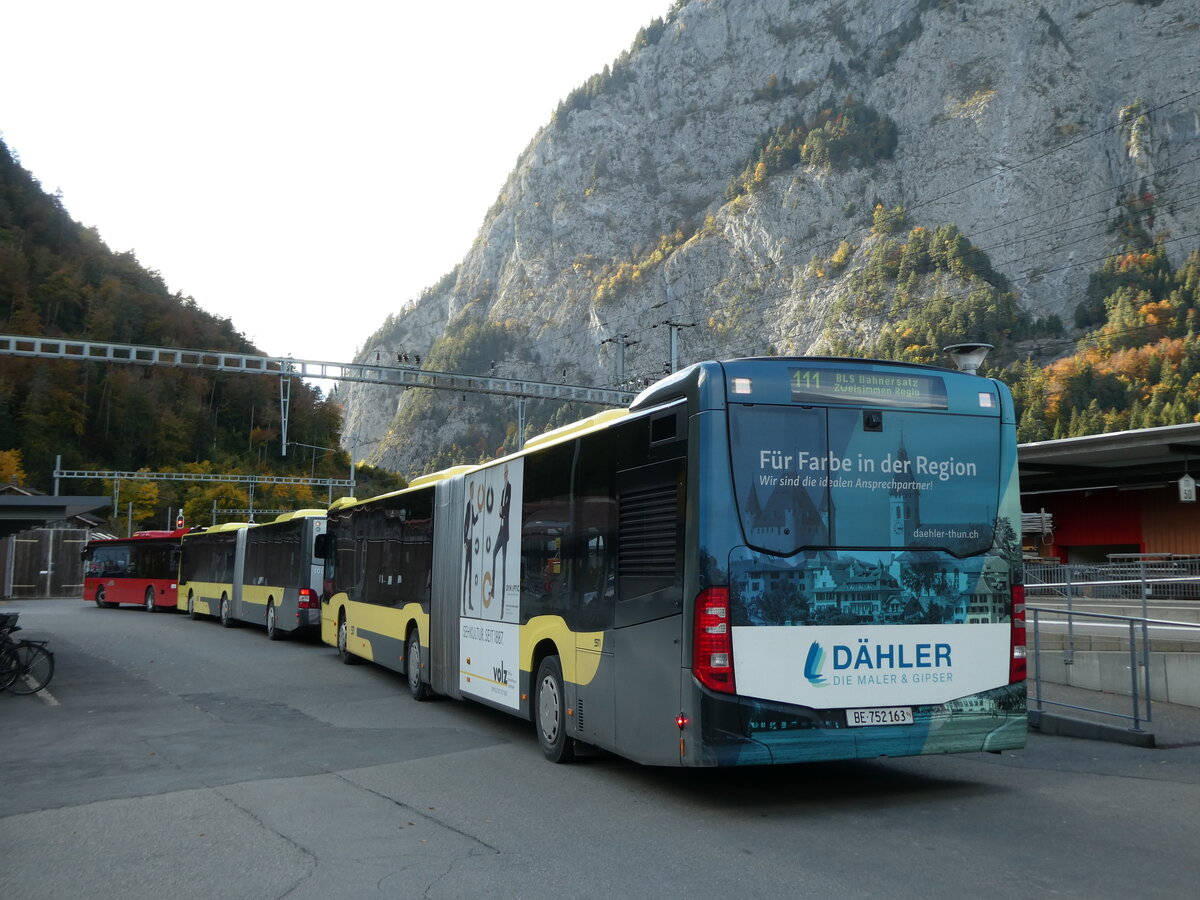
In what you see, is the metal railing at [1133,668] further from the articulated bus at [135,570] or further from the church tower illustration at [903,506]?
the articulated bus at [135,570]

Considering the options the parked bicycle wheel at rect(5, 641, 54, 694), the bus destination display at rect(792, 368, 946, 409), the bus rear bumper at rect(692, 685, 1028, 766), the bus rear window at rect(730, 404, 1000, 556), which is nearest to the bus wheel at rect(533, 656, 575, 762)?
the bus rear bumper at rect(692, 685, 1028, 766)

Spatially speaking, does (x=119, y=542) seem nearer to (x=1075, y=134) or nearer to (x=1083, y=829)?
(x=1083, y=829)

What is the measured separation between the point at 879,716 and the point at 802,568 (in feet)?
3.83

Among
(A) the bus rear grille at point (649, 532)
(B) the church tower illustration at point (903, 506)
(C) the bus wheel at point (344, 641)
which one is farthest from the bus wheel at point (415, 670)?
(B) the church tower illustration at point (903, 506)

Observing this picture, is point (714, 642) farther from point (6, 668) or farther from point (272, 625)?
point (272, 625)

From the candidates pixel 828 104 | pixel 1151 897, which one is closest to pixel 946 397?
pixel 1151 897

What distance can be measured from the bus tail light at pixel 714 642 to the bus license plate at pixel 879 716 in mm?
928

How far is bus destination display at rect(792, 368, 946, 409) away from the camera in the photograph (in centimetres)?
772

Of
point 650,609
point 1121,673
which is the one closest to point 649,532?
point 650,609

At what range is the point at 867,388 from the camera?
25.8 ft

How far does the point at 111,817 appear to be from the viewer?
762 cm

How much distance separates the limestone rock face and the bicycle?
108856 mm

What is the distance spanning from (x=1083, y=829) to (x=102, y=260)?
122 metres

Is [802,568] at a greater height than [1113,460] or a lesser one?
lesser
